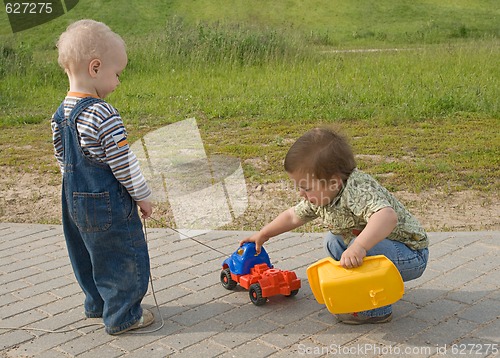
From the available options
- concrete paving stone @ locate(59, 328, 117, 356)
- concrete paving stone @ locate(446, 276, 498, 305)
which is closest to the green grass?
concrete paving stone @ locate(446, 276, 498, 305)

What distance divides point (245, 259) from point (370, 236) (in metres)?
0.99

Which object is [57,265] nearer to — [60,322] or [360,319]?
[60,322]

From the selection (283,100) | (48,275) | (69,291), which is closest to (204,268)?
(69,291)

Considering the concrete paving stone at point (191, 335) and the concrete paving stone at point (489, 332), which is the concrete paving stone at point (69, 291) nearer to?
the concrete paving stone at point (191, 335)

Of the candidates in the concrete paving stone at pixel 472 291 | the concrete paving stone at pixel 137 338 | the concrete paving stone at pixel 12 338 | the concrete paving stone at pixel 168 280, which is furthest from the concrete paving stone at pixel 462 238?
the concrete paving stone at pixel 12 338

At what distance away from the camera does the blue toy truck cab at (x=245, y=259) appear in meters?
3.87

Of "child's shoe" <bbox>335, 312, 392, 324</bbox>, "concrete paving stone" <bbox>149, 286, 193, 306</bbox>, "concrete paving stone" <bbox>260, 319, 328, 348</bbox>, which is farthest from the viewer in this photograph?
"concrete paving stone" <bbox>149, 286, 193, 306</bbox>

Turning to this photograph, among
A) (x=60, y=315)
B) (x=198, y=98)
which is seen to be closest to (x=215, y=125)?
(x=198, y=98)

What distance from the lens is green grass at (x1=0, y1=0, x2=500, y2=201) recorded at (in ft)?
23.2

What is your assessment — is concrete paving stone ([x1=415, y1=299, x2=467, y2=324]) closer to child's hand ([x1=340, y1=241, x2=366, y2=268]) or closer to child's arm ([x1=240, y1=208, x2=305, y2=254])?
child's hand ([x1=340, y1=241, x2=366, y2=268])

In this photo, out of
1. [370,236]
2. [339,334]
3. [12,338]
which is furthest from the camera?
[12,338]

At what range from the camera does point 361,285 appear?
10.2ft

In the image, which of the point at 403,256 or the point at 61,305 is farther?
the point at 61,305

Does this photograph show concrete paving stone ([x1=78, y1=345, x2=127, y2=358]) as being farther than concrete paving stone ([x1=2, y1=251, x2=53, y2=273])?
No
